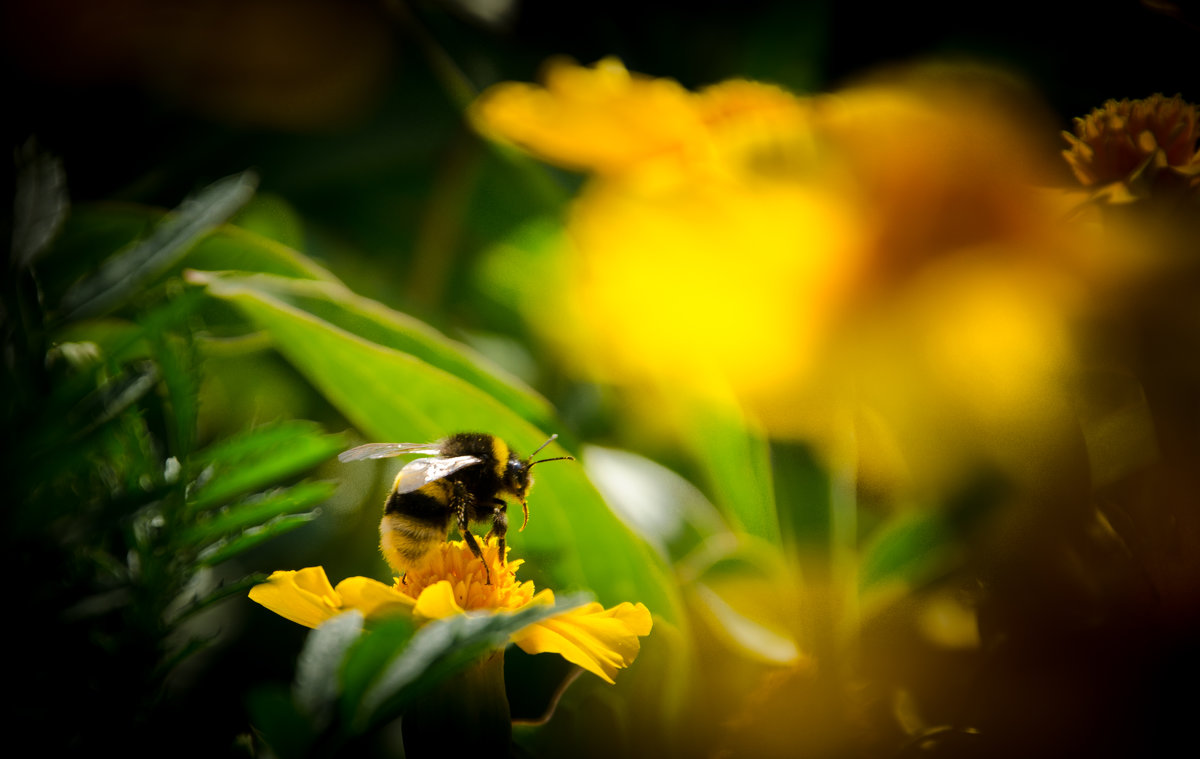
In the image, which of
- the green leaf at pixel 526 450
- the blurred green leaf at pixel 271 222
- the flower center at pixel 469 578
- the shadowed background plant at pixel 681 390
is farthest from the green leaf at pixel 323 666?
the blurred green leaf at pixel 271 222

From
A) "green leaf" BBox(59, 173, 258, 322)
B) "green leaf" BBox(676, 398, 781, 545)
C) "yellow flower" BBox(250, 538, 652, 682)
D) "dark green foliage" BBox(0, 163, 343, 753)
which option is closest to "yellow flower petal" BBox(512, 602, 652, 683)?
"yellow flower" BBox(250, 538, 652, 682)

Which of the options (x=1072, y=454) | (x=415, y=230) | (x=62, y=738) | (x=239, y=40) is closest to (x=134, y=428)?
(x=62, y=738)

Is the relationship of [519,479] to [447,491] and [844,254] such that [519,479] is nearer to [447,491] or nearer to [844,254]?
[447,491]

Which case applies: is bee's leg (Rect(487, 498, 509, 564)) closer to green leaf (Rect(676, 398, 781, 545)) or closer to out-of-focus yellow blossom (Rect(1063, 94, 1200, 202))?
green leaf (Rect(676, 398, 781, 545))

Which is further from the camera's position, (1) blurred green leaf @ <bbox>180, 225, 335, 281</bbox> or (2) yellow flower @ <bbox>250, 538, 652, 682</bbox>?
(1) blurred green leaf @ <bbox>180, 225, 335, 281</bbox>

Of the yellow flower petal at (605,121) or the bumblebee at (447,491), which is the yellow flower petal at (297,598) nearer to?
the bumblebee at (447,491)

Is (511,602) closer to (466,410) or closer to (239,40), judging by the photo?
(466,410)

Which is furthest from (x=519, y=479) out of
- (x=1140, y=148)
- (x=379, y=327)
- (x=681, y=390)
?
(x=1140, y=148)
